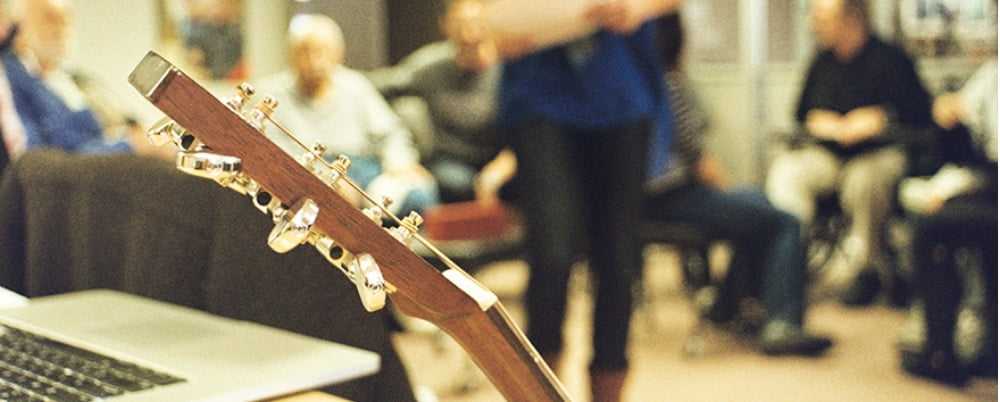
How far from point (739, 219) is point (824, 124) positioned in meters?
0.97

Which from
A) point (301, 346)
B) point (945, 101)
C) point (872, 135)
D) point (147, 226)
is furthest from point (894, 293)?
point (301, 346)

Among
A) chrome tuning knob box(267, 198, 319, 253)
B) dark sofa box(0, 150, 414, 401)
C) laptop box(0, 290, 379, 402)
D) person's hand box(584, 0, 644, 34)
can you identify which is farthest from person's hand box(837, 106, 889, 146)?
chrome tuning knob box(267, 198, 319, 253)

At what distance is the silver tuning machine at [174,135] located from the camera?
0.66m

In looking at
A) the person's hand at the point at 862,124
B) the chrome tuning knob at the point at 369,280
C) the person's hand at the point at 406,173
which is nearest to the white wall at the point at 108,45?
the person's hand at the point at 406,173

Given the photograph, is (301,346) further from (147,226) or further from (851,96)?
(851,96)

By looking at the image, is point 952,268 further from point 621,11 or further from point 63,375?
point 63,375

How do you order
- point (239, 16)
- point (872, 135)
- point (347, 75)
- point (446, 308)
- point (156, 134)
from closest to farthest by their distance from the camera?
1. point (156, 134)
2. point (446, 308)
3. point (347, 75)
4. point (872, 135)
5. point (239, 16)

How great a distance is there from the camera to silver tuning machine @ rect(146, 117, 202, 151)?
2.17 feet

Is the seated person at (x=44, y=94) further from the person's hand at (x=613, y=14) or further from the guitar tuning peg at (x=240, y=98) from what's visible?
the guitar tuning peg at (x=240, y=98)

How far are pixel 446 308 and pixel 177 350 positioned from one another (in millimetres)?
304

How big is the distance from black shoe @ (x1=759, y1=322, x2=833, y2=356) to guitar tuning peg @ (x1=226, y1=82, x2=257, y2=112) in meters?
3.62

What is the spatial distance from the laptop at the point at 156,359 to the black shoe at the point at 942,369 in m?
2.97

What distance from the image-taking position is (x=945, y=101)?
14.1ft

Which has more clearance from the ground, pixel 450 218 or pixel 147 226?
pixel 450 218
